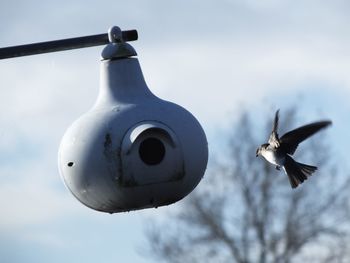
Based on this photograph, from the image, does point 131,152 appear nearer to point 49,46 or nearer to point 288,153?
point 49,46

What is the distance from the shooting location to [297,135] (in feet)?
33.0

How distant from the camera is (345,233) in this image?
1753cm

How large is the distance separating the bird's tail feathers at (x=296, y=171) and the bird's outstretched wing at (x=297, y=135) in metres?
0.17

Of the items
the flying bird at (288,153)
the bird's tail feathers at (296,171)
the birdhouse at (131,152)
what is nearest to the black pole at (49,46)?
the birdhouse at (131,152)

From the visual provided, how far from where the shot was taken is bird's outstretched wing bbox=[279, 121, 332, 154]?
9.51 meters

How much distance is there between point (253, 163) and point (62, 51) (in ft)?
31.0

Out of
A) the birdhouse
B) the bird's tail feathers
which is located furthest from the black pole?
the bird's tail feathers

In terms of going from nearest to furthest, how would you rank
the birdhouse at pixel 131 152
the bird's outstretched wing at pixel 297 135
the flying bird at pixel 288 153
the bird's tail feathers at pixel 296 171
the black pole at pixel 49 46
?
the birdhouse at pixel 131 152, the black pole at pixel 49 46, the bird's outstretched wing at pixel 297 135, the flying bird at pixel 288 153, the bird's tail feathers at pixel 296 171

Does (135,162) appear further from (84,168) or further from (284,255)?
(284,255)

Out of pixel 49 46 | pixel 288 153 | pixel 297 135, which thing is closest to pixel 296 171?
pixel 288 153

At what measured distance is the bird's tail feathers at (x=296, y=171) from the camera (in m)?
10.4

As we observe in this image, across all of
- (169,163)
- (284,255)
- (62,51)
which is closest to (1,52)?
(62,51)

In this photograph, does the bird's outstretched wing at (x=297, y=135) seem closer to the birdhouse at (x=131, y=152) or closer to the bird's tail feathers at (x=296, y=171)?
the bird's tail feathers at (x=296, y=171)

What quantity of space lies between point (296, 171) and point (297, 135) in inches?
20.0
